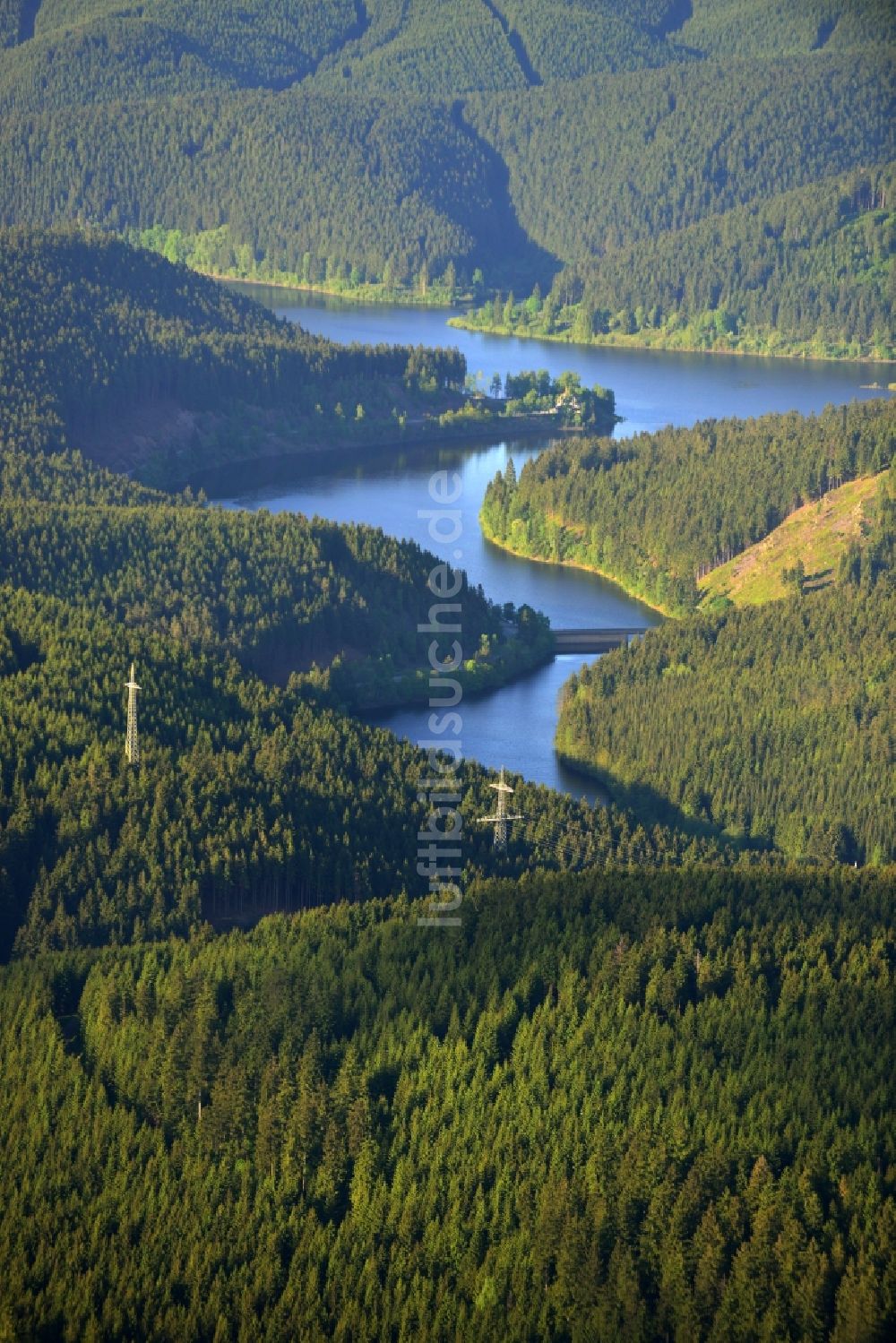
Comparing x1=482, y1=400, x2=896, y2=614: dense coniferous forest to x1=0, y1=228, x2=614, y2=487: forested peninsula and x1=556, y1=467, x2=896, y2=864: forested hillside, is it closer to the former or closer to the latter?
x1=556, y1=467, x2=896, y2=864: forested hillside

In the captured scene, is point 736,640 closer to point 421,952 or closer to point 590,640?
point 590,640

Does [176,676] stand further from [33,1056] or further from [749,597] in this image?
[749,597]

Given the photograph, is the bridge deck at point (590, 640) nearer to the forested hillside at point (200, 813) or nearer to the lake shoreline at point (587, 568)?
the lake shoreline at point (587, 568)

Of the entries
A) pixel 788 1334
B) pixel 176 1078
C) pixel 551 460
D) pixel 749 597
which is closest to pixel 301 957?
pixel 176 1078

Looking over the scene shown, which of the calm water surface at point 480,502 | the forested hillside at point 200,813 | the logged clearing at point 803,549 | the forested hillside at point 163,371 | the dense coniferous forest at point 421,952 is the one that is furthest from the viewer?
the forested hillside at point 163,371

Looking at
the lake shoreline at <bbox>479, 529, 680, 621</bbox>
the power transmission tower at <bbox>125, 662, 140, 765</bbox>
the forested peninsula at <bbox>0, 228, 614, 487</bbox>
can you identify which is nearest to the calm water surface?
the lake shoreline at <bbox>479, 529, 680, 621</bbox>

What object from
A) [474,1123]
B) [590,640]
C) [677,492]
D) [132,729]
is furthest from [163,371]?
[474,1123]

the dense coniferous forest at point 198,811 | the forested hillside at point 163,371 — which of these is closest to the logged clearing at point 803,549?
the dense coniferous forest at point 198,811
